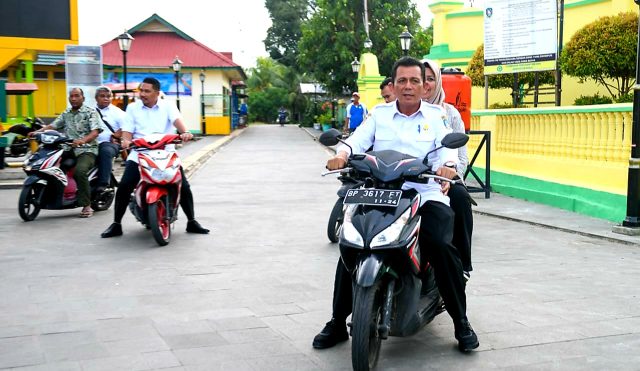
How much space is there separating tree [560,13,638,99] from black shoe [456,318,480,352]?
31.2 ft

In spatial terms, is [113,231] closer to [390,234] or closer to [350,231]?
[350,231]

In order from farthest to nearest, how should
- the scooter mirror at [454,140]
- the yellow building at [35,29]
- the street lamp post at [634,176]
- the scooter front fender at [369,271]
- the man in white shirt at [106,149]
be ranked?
the yellow building at [35,29]
the man in white shirt at [106,149]
the street lamp post at [634,176]
the scooter mirror at [454,140]
the scooter front fender at [369,271]

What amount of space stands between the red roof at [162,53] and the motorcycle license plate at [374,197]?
35995mm

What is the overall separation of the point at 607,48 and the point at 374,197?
33.0 feet

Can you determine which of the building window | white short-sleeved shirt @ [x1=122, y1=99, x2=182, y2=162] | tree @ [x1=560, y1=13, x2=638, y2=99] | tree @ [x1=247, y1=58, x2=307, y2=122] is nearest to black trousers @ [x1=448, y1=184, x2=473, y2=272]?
white short-sleeved shirt @ [x1=122, y1=99, x2=182, y2=162]

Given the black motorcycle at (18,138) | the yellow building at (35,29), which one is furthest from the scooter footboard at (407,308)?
the yellow building at (35,29)

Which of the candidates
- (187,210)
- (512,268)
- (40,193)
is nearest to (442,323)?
(512,268)

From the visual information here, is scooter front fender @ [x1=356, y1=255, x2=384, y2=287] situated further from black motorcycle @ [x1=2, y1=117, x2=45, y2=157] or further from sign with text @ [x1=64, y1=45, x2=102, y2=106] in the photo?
sign with text @ [x1=64, y1=45, x2=102, y2=106]

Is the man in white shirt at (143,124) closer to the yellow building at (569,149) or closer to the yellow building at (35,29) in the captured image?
the yellow building at (569,149)

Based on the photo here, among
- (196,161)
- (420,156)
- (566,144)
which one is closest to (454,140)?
(420,156)

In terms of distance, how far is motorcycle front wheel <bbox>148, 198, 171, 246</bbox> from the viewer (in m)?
7.74

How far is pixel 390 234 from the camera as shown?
3.79 m

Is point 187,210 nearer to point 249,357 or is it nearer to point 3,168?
point 249,357

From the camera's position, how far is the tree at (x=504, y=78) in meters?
16.6
